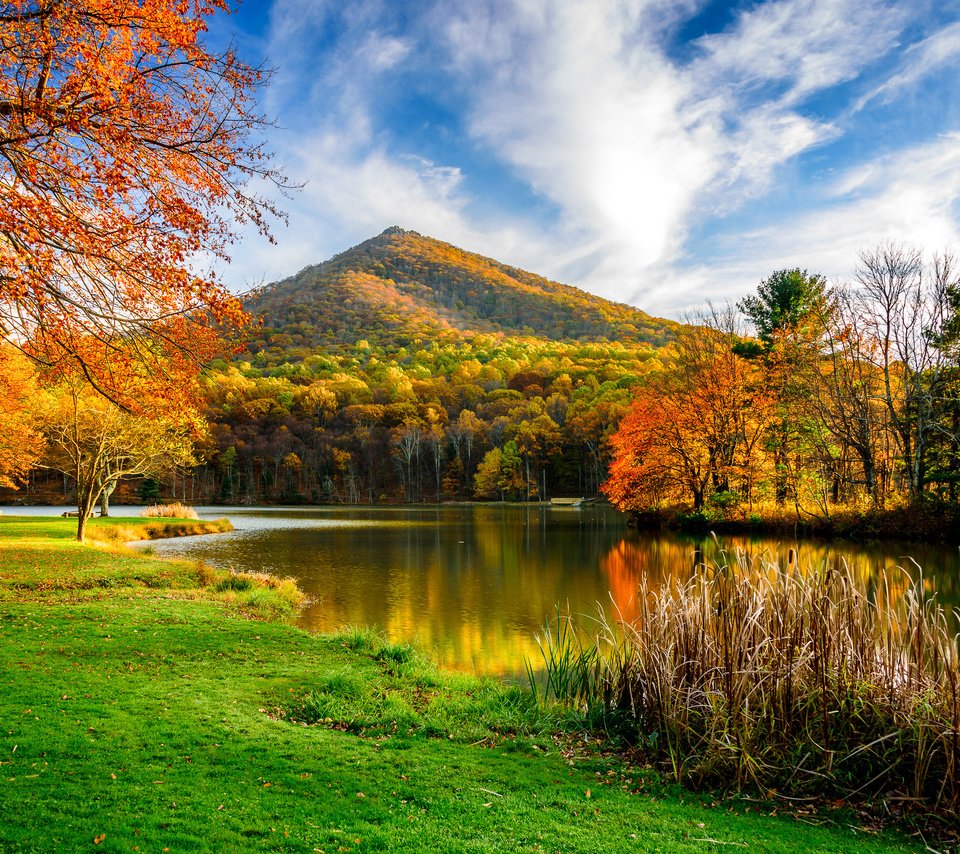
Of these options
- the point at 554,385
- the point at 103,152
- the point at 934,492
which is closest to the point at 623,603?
the point at 103,152

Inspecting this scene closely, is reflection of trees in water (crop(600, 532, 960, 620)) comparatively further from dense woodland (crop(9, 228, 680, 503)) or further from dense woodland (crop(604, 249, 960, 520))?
dense woodland (crop(9, 228, 680, 503))

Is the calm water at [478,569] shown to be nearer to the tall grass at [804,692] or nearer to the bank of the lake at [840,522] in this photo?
the tall grass at [804,692]

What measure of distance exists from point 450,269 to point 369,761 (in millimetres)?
179170

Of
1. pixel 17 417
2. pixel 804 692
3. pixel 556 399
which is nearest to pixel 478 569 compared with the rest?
pixel 804 692

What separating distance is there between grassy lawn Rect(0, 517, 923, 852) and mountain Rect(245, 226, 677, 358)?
10644cm

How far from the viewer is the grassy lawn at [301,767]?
4055 mm

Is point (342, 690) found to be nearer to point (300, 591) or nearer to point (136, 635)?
point (136, 635)

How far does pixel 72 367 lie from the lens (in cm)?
806

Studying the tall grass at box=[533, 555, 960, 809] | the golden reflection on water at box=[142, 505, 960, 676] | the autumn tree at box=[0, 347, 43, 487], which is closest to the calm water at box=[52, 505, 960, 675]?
the golden reflection on water at box=[142, 505, 960, 676]

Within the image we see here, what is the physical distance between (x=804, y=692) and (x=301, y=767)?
451 centimetres

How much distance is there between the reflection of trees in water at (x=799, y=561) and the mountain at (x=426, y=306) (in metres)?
93.1

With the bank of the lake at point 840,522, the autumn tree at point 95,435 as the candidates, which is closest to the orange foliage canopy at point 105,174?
the autumn tree at point 95,435

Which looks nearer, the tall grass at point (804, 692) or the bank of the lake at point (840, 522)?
the tall grass at point (804, 692)

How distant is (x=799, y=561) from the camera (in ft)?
60.7
